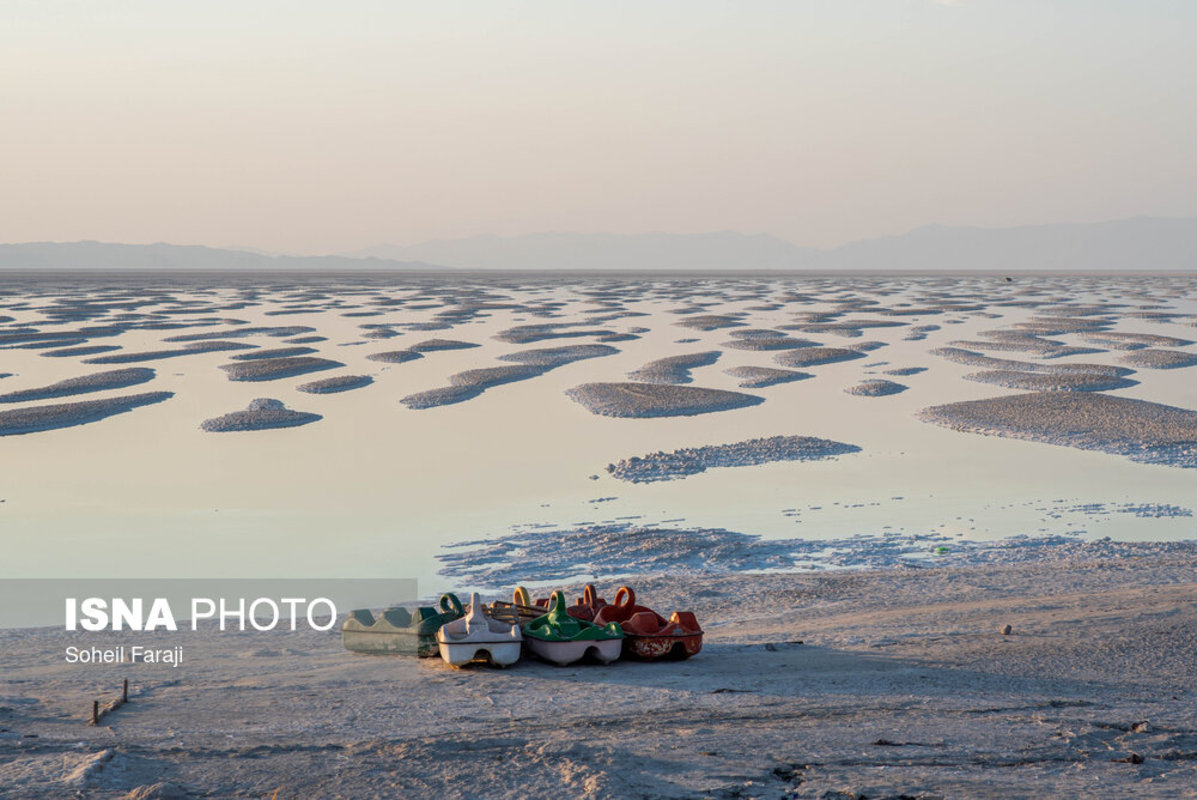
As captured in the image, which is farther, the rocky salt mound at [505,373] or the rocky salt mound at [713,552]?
the rocky salt mound at [505,373]

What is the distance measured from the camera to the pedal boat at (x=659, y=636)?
7145mm

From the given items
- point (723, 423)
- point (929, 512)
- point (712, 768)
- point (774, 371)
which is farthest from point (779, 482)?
point (774, 371)

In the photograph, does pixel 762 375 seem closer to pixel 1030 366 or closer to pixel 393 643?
pixel 1030 366

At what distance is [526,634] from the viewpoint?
7.34 metres

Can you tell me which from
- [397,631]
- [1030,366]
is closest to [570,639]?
[397,631]

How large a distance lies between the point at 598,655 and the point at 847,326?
34604 mm

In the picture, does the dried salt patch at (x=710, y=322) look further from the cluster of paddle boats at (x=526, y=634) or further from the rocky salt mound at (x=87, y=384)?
the cluster of paddle boats at (x=526, y=634)

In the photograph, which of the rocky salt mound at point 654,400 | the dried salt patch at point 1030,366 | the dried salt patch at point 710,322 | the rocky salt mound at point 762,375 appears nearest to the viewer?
the rocky salt mound at point 654,400

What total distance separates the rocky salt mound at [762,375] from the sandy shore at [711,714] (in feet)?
48.0

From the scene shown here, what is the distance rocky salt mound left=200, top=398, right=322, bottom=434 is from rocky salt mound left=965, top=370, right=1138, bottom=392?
13841mm

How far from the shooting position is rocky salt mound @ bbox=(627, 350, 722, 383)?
2353cm

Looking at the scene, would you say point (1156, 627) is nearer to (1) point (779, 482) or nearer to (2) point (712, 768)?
(2) point (712, 768)

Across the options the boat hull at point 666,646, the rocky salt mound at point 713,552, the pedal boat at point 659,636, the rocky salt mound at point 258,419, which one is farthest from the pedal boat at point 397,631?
the rocky salt mound at point 258,419

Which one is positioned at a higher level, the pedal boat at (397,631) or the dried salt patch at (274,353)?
the pedal boat at (397,631)
